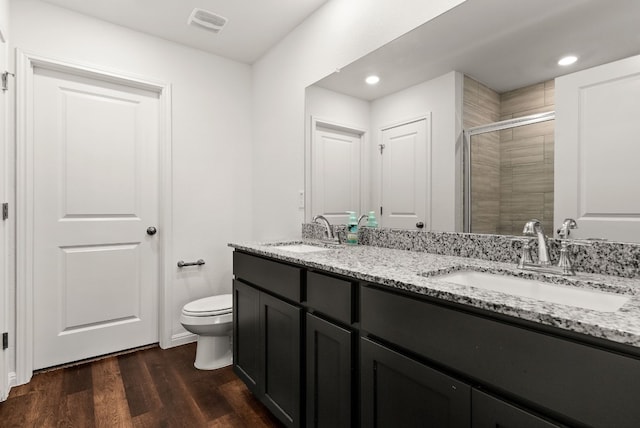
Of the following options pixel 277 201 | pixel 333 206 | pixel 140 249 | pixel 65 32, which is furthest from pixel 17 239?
pixel 333 206

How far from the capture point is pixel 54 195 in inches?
85.0

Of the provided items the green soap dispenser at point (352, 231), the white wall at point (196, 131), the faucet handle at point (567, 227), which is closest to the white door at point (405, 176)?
the green soap dispenser at point (352, 231)

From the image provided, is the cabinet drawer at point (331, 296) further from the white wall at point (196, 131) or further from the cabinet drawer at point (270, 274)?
the white wall at point (196, 131)

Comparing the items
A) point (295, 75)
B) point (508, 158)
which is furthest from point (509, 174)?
point (295, 75)

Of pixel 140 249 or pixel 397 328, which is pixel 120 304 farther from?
pixel 397 328

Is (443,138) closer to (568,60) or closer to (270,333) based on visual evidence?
(568,60)

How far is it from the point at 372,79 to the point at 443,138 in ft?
1.90

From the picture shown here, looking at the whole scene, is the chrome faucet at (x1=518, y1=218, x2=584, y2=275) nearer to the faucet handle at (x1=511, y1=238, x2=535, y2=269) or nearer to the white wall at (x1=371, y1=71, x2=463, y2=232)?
the faucet handle at (x1=511, y1=238, x2=535, y2=269)

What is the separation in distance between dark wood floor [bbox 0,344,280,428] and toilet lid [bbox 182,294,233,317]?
39cm

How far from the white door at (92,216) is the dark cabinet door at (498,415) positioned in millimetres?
2418

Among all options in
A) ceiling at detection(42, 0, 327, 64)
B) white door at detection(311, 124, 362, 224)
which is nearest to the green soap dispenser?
white door at detection(311, 124, 362, 224)

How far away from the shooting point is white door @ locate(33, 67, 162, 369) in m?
2.14

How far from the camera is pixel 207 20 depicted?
2.25m

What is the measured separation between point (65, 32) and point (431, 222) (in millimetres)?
2557
